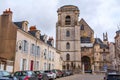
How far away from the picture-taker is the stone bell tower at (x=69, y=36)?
223 feet

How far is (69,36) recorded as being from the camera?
70.1m

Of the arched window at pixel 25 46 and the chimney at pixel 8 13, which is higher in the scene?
the chimney at pixel 8 13

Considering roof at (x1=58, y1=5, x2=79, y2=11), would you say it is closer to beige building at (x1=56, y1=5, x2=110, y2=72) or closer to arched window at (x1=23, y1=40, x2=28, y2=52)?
beige building at (x1=56, y1=5, x2=110, y2=72)

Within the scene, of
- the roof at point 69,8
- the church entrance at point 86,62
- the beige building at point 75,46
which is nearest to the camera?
the beige building at point 75,46

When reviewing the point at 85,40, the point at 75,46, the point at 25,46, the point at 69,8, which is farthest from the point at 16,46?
the point at 85,40

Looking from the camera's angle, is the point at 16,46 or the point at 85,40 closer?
the point at 16,46

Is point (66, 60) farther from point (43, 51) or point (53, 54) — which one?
point (43, 51)

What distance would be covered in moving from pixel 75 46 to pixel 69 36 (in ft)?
13.5

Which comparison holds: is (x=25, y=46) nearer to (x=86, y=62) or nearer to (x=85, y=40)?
(x=86, y=62)

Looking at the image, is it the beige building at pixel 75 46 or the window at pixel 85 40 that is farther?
the window at pixel 85 40

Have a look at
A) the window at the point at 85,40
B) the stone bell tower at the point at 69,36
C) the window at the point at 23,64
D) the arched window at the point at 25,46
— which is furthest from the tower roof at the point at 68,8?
the window at the point at 23,64

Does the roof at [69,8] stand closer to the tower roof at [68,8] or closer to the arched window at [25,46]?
the tower roof at [68,8]

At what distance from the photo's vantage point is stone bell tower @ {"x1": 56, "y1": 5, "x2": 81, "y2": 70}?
67875 millimetres

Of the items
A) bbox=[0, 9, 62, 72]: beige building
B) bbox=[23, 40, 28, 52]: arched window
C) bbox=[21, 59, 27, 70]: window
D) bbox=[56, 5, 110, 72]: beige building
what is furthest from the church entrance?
bbox=[21, 59, 27, 70]: window
